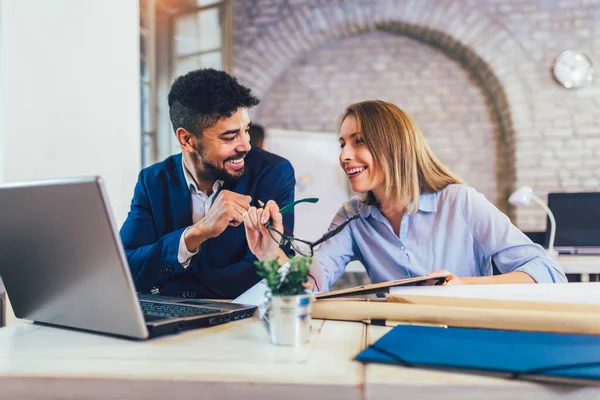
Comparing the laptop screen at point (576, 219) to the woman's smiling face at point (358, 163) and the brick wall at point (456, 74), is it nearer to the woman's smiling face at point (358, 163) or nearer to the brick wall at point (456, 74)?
the brick wall at point (456, 74)

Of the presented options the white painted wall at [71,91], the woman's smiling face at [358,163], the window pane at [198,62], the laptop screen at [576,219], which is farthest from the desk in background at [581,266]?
the window pane at [198,62]

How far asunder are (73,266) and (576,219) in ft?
10.0

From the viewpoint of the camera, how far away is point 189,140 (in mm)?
1583

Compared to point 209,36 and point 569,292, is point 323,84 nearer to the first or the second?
point 209,36

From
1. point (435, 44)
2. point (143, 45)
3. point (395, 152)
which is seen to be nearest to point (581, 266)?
point (395, 152)

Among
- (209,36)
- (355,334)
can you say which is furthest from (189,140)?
(209,36)

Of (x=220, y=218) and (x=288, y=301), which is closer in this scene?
(x=288, y=301)

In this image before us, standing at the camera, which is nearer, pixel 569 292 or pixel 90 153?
pixel 569 292

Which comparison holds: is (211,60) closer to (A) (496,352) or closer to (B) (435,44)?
(B) (435,44)

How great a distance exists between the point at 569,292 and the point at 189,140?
1.10 meters

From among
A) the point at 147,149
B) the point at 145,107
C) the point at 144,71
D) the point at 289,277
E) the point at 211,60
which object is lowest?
the point at 289,277

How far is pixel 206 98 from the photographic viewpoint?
5.05ft

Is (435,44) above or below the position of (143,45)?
above

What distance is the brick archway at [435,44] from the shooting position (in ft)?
13.6
